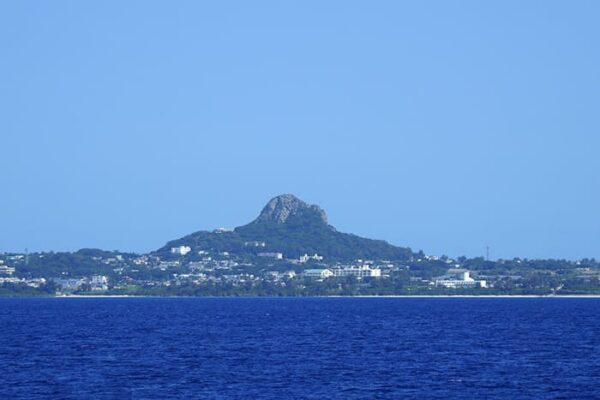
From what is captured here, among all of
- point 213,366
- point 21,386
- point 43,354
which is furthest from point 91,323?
point 21,386

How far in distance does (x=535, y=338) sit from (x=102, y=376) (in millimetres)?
49704

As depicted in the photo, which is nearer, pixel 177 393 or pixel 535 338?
pixel 177 393

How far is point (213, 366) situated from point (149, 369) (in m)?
4.90

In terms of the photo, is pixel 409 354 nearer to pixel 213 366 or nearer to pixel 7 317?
pixel 213 366

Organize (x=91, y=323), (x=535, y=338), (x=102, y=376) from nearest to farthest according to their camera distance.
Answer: (x=102, y=376) < (x=535, y=338) < (x=91, y=323)

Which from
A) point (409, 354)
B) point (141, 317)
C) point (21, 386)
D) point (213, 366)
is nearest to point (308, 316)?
point (141, 317)

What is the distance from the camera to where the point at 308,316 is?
551 ft

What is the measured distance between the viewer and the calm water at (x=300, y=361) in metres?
66.6

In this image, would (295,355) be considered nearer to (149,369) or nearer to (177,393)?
(149,369)

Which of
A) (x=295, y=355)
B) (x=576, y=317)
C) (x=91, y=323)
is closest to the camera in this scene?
(x=295, y=355)

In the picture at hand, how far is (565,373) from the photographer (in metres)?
75.2

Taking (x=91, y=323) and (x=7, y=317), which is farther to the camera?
(x=7, y=317)

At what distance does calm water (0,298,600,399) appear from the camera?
66.6 metres

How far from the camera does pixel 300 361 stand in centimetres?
8481
